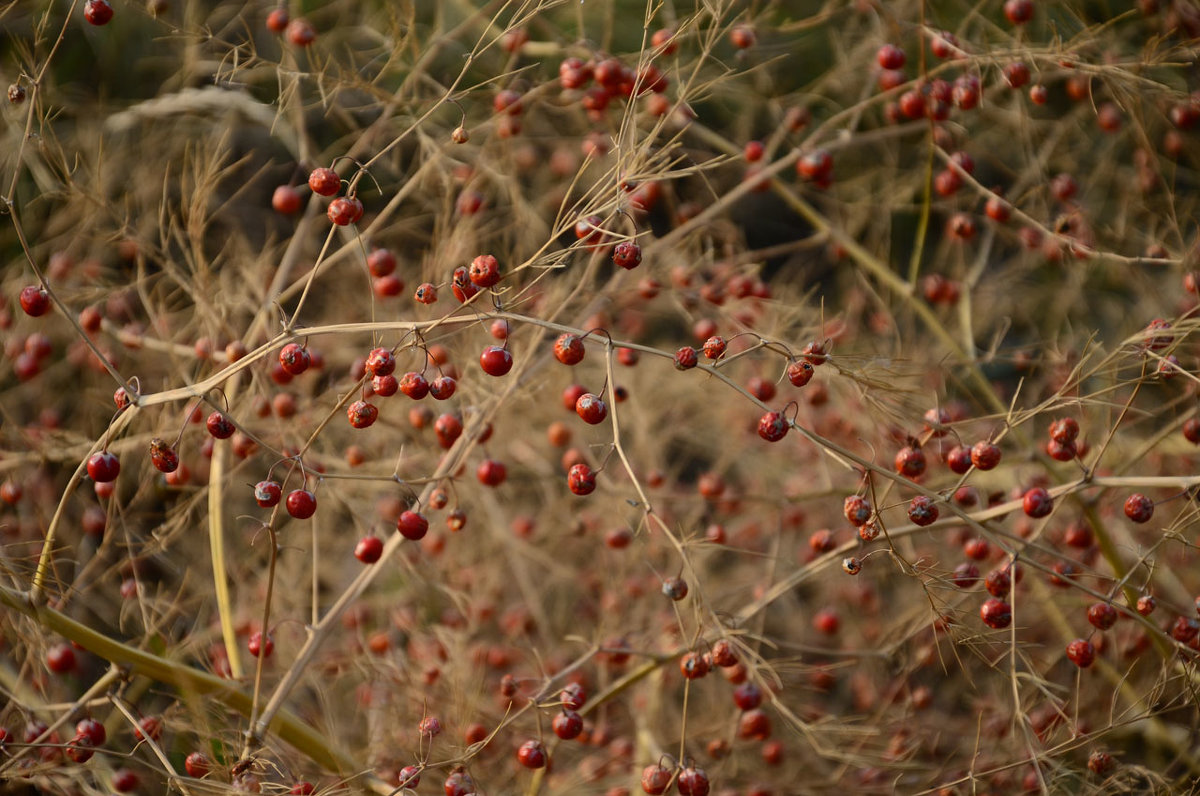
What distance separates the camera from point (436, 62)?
2965 millimetres

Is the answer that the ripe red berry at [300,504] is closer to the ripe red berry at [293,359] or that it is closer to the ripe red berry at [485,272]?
the ripe red berry at [293,359]

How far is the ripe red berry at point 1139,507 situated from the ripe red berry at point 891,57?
94 cm

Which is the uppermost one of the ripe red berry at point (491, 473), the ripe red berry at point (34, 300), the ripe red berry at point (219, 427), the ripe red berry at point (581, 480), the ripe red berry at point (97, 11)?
the ripe red berry at point (97, 11)

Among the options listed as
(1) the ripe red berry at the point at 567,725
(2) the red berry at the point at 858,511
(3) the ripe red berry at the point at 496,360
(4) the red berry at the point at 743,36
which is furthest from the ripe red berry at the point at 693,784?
(4) the red berry at the point at 743,36

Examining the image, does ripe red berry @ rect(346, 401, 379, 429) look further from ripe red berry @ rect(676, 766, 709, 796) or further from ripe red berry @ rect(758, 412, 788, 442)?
ripe red berry @ rect(676, 766, 709, 796)

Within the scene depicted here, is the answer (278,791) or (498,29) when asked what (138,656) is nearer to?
(278,791)

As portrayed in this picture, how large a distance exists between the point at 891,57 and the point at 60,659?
73.5 inches

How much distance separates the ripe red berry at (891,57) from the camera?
73.6 inches

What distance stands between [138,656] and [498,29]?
1644 millimetres

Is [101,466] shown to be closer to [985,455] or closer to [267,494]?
[267,494]

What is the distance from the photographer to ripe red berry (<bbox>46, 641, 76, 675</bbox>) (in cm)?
159

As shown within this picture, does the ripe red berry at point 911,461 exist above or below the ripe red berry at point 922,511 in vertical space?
below

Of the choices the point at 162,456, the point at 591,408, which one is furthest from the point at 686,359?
the point at 162,456

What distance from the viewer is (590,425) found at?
7.11 ft
